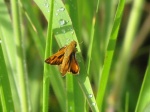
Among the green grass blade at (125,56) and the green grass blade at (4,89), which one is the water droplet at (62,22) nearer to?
the green grass blade at (4,89)

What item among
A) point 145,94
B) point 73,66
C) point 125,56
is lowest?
point 125,56

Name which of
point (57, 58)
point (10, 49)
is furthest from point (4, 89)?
point (10, 49)

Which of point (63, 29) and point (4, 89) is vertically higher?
point (63, 29)

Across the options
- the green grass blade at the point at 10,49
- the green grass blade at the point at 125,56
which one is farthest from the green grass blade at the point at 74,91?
the green grass blade at the point at 125,56

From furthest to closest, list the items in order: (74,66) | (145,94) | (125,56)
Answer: (125,56) → (145,94) → (74,66)

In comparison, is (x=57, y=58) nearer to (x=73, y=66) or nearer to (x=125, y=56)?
(x=73, y=66)

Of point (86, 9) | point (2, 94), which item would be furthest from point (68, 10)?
point (86, 9)

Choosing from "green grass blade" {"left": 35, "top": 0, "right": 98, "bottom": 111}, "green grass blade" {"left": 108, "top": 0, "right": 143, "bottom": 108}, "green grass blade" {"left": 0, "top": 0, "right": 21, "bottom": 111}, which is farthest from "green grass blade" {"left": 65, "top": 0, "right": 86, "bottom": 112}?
"green grass blade" {"left": 108, "top": 0, "right": 143, "bottom": 108}
